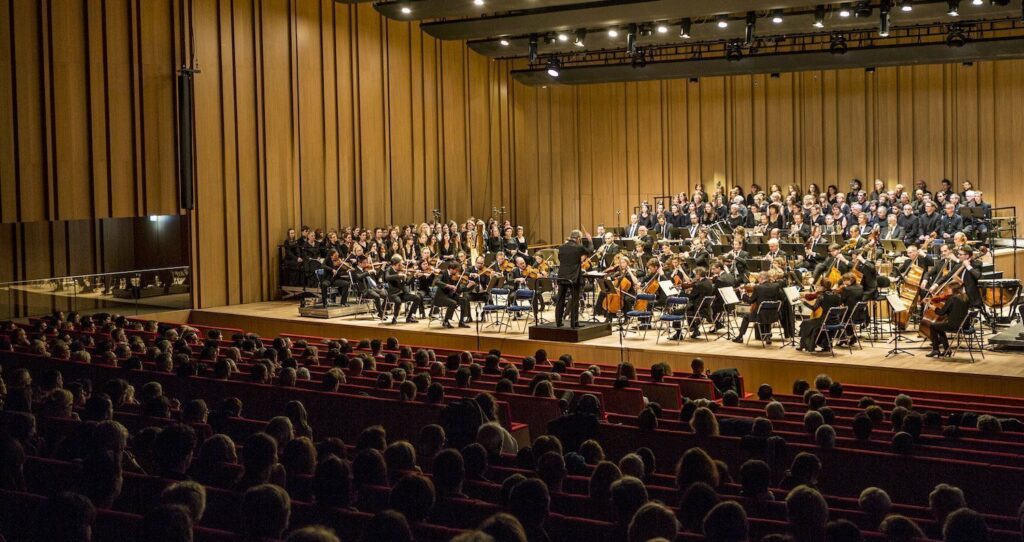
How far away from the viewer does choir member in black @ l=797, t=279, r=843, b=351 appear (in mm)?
11609

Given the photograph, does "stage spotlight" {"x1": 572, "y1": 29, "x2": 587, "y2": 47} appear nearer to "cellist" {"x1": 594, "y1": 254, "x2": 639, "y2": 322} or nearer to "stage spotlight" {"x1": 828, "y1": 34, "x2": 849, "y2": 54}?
"stage spotlight" {"x1": 828, "y1": 34, "x2": 849, "y2": 54}

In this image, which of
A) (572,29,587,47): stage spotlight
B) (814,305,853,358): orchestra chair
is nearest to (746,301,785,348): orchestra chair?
(814,305,853,358): orchestra chair

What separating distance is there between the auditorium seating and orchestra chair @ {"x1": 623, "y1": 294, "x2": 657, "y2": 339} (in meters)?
3.40

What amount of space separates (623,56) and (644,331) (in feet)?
31.4

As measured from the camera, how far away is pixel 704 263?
45.1 ft

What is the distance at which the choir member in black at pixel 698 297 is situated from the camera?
42.1ft

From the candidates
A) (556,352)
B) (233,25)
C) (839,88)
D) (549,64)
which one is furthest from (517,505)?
(839,88)

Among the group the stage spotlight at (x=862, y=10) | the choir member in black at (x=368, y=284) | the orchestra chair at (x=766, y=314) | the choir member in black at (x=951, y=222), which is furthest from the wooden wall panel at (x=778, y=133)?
the orchestra chair at (x=766, y=314)

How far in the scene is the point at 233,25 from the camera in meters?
17.1

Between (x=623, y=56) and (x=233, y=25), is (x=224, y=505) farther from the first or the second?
(x=623, y=56)

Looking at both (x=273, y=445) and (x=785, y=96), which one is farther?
(x=785, y=96)

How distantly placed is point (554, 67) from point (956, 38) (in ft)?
23.7

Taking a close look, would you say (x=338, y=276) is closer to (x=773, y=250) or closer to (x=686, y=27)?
(x=773, y=250)

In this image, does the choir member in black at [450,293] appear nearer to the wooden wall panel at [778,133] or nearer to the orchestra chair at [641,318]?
the orchestra chair at [641,318]
